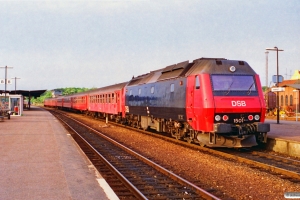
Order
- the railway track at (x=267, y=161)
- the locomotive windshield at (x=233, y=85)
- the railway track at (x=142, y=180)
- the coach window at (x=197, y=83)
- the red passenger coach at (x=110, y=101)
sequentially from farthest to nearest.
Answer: the red passenger coach at (x=110, y=101) → the coach window at (x=197, y=83) → the locomotive windshield at (x=233, y=85) → the railway track at (x=267, y=161) → the railway track at (x=142, y=180)

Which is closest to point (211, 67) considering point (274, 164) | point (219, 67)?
point (219, 67)

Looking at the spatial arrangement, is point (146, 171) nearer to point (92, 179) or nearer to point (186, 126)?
point (92, 179)

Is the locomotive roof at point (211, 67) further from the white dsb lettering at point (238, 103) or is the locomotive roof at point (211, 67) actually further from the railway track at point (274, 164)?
the railway track at point (274, 164)

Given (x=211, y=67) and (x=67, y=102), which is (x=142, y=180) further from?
(x=67, y=102)

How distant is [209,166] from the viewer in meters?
11.3

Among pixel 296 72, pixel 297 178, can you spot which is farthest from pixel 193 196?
pixel 296 72

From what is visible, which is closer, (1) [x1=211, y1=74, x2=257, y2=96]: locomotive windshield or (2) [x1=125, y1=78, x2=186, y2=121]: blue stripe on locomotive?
(1) [x1=211, y1=74, x2=257, y2=96]: locomotive windshield

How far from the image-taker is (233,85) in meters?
14.2

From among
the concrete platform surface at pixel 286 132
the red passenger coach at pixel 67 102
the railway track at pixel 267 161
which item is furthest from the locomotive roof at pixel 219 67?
the red passenger coach at pixel 67 102

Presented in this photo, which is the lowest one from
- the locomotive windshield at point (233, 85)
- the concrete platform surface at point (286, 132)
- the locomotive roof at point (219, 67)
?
the concrete platform surface at point (286, 132)

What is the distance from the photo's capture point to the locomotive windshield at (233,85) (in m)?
14.0

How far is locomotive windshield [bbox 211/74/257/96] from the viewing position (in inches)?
552

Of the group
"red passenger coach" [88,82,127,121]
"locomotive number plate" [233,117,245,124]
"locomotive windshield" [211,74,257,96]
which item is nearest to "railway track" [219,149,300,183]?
"locomotive number plate" [233,117,245,124]

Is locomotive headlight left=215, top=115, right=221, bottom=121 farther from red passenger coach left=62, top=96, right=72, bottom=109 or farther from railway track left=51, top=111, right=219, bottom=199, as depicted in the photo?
red passenger coach left=62, top=96, right=72, bottom=109
